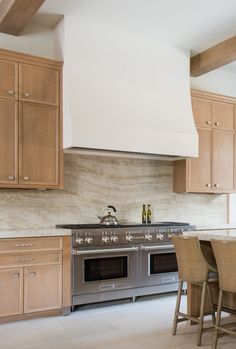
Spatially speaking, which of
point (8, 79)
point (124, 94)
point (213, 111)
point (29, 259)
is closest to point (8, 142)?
point (8, 79)

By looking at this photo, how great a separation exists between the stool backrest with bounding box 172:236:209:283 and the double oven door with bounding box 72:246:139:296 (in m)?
1.24

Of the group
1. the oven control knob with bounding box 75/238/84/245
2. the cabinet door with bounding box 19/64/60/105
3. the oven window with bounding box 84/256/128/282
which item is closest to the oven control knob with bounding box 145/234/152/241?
the oven window with bounding box 84/256/128/282

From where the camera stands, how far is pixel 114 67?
4777 millimetres

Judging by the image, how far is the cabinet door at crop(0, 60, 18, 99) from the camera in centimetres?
423

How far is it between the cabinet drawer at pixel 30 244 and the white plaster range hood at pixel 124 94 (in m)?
1.09

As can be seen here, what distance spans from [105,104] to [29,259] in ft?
6.55

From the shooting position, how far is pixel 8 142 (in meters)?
4.23

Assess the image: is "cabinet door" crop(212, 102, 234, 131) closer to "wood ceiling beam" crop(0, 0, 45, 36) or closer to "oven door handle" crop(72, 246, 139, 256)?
"oven door handle" crop(72, 246, 139, 256)

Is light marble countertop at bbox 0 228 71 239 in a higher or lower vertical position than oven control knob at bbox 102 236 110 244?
higher

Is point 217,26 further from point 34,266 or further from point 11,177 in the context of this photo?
point 34,266

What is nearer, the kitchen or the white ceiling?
the white ceiling

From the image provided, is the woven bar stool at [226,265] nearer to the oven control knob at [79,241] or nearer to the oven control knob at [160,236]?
the oven control knob at [79,241]

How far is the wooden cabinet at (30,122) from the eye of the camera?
13.9 feet

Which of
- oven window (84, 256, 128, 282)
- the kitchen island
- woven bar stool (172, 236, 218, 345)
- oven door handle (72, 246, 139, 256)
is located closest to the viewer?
woven bar stool (172, 236, 218, 345)
